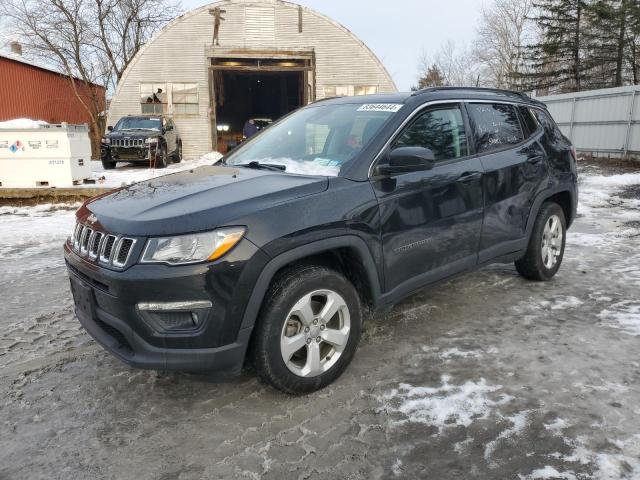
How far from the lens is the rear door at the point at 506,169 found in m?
3.90

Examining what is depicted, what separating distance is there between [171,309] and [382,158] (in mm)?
1589

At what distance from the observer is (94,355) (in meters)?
3.51

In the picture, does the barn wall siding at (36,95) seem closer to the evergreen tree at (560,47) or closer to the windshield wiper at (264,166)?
the windshield wiper at (264,166)

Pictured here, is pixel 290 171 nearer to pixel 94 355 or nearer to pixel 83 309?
pixel 83 309

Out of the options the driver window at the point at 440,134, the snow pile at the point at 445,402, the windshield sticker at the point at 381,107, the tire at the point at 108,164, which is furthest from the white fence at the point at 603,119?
the tire at the point at 108,164

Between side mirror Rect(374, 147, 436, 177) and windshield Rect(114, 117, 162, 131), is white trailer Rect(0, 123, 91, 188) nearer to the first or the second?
windshield Rect(114, 117, 162, 131)

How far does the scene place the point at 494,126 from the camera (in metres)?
4.14

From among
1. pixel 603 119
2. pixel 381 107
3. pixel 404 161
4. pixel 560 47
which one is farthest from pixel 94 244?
pixel 560 47

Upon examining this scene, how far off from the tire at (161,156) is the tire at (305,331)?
50.1 feet

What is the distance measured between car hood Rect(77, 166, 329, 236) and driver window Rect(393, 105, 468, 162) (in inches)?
34.3

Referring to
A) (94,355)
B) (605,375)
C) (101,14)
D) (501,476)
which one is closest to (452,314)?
(605,375)

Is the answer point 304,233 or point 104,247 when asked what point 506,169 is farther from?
point 104,247

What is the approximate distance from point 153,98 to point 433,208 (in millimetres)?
20680

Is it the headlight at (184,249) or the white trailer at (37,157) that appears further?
the white trailer at (37,157)
